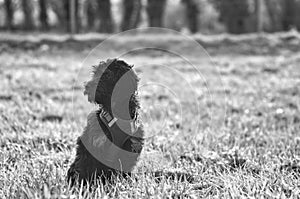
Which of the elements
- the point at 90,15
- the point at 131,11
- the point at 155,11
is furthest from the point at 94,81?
the point at 90,15

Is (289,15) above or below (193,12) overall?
below

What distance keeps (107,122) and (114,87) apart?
25 centimetres

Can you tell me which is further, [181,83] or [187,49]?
[187,49]

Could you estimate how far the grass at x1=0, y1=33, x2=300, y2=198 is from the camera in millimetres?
2838

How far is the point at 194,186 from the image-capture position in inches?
117

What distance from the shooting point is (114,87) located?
8.97ft

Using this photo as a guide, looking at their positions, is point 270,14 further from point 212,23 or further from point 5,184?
point 5,184

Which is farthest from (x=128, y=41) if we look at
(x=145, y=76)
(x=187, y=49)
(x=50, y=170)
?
(x=50, y=170)

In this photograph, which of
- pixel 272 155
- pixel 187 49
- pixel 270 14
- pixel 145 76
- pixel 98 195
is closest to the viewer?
pixel 98 195

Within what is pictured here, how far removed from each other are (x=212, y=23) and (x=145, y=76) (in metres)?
41.1

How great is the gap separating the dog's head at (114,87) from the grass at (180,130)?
0.52m

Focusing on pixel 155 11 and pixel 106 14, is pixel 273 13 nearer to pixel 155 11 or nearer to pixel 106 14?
pixel 155 11

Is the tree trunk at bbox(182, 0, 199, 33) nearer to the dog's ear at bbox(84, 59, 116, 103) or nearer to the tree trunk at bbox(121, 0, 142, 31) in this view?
the tree trunk at bbox(121, 0, 142, 31)

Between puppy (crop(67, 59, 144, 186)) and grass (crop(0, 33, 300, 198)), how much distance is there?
143mm
